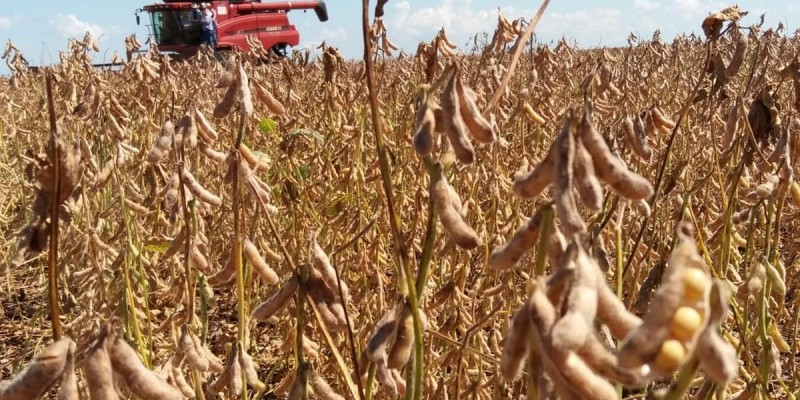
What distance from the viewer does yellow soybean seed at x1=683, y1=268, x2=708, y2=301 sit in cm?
50

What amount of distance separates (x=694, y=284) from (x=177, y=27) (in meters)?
21.0

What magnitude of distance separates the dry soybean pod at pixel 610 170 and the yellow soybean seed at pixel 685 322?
0.22 m

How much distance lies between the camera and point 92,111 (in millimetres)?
2656

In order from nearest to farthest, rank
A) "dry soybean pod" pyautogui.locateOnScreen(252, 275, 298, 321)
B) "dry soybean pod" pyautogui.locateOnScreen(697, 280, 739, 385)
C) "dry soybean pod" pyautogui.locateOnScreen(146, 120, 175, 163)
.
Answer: "dry soybean pod" pyautogui.locateOnScreen(697, 280, 739, 385) → "dry soybean pod" pyautogui.locateOnScreen(252, 275, 298, 321) → "dry soybean pod" pyautogui.locateOnScreen(146, 120, 175, 163)

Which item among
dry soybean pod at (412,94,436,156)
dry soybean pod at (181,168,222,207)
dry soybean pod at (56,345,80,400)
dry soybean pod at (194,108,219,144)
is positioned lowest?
dry soybean pod at (56,345,80,400)

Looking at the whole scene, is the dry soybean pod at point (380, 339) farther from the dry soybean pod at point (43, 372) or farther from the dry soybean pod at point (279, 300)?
the dry soybean pod at point (43, 372)

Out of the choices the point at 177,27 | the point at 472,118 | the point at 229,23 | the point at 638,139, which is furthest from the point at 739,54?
the point at 229,23

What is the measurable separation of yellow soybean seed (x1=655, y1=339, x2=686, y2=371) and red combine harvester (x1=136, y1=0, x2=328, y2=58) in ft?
62.0

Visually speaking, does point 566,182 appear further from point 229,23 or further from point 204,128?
point 229,23

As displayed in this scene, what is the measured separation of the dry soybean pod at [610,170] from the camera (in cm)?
71

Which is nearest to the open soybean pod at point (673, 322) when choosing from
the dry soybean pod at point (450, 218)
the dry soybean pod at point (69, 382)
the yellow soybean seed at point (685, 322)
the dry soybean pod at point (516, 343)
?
the yellow soybean seed at point (685, 322)

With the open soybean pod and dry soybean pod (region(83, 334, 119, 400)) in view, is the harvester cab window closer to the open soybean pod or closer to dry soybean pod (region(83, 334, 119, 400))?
dry soybean pod (region(83, 334, 119, 400))

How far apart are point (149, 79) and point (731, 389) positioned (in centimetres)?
304

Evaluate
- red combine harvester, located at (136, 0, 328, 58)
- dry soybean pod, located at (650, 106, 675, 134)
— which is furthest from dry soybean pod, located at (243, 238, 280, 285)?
red combine harvester, located at (136, 0, 328, 58)
